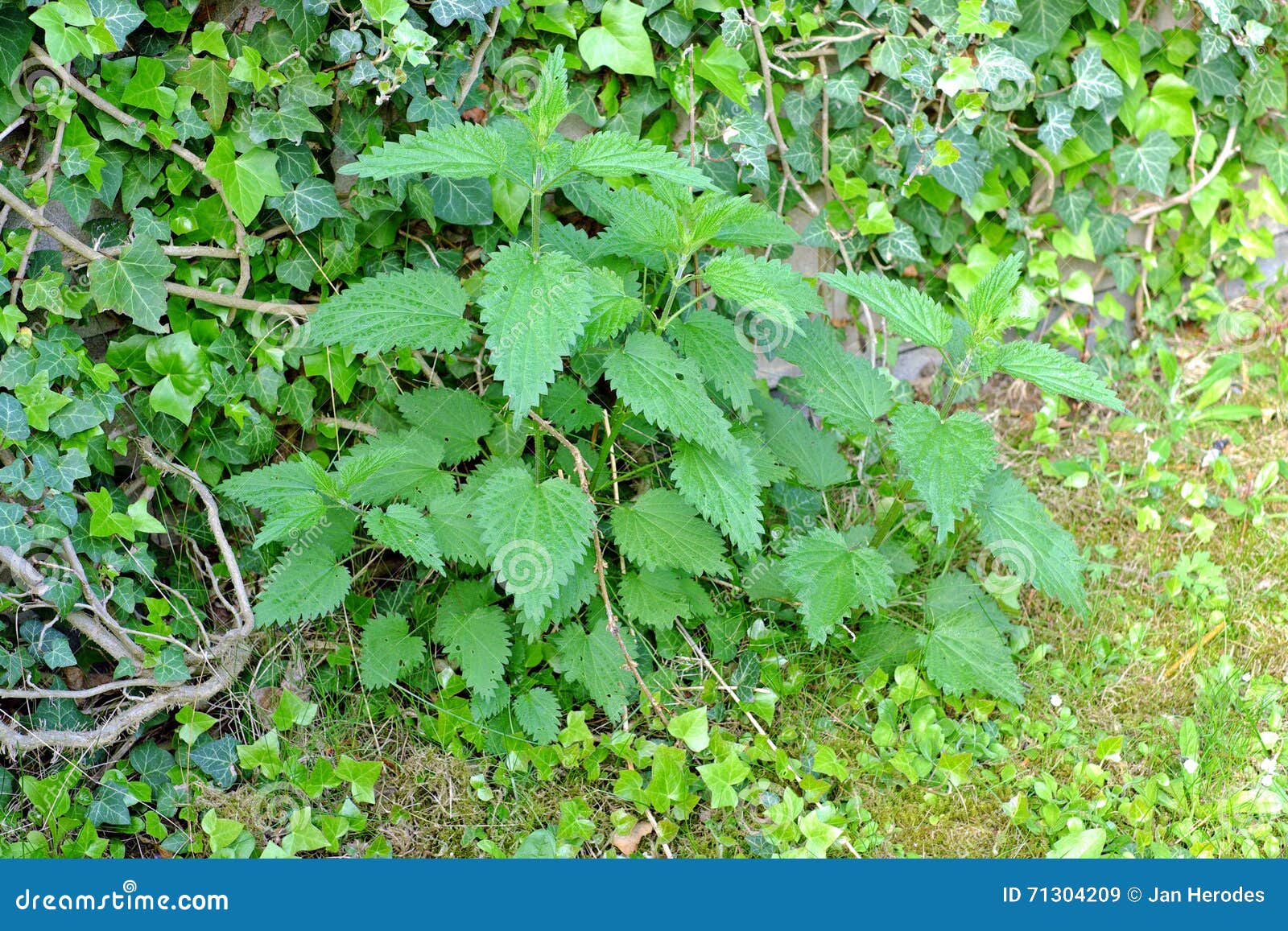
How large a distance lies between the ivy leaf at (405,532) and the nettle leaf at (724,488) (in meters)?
0.44

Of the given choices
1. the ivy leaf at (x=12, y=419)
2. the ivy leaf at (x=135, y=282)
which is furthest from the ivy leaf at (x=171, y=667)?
the ivy leaf at (x=135, y=282)

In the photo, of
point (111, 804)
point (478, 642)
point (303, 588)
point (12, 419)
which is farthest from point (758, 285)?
point (111, 804)

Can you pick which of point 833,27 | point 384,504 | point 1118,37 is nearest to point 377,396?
point 384,504

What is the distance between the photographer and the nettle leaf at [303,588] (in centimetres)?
201

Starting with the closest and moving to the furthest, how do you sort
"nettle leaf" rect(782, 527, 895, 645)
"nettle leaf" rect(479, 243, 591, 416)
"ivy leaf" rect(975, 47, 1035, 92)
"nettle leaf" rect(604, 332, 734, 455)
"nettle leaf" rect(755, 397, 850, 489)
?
"nettle leaf" rect(479, 243, 591, 416) < "nettle leaf" rect(604, 332, 734, 455) < "nettle leaf" rect(782, 527, 895, 645) < "nettle leaf" rect(755, 397, 850, 489) < "ivy leaf" rect(975, 47, 1035, 92)

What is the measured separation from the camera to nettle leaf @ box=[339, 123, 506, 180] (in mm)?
1733

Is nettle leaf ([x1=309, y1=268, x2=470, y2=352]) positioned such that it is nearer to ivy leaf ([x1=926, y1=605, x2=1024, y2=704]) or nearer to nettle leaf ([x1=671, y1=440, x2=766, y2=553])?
nettle leaf ([x1=671, y1=440, x2=766, y2=553])

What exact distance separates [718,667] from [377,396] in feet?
2.91

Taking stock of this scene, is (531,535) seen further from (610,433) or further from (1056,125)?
(1056,125)

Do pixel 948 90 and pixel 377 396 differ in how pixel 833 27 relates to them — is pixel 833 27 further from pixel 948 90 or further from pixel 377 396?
pixel 377 396

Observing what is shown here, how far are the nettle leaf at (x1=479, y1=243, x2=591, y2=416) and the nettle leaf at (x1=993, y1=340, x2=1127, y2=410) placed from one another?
771 mm

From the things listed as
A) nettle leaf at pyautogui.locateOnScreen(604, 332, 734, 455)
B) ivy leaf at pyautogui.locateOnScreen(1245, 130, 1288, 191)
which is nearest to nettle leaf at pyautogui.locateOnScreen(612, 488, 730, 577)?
nettle leaf at pyautogui.locateOnScreen(604, 332, 734, 455)

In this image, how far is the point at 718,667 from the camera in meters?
2.28

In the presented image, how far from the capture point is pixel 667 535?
2.09 metres
